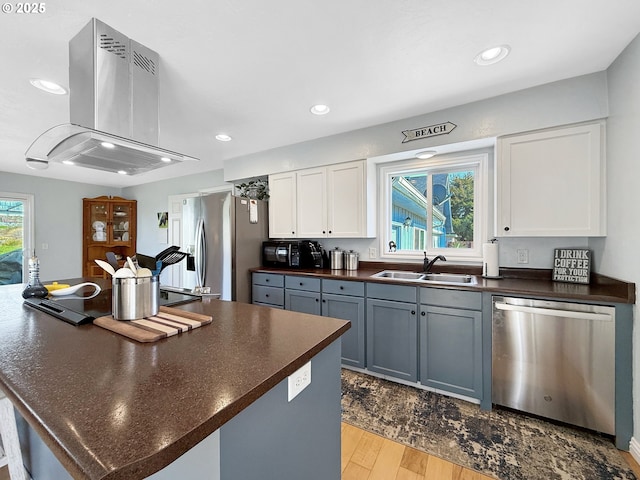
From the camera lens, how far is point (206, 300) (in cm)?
159

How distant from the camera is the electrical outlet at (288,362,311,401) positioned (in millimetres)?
855

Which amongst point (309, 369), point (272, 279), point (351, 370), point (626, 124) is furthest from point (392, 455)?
point (626, 124)

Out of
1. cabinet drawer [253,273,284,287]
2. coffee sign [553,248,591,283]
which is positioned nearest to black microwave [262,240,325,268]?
cabinet drawer [253,273,284,287]

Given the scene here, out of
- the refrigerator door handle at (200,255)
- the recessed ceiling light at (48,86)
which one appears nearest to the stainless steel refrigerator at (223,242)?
the refrigerator door handle at (200,255)

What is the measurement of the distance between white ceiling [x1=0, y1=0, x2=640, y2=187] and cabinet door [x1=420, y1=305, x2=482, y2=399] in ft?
5.61

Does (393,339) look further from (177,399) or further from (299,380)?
(177,399)

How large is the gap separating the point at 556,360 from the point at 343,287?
1.56 m

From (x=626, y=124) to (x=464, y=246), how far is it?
53.4 inches

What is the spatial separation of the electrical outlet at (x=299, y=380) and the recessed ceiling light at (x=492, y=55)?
2.02 metres

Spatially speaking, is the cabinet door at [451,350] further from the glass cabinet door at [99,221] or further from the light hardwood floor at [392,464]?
the glass cabinet door at [99,221]

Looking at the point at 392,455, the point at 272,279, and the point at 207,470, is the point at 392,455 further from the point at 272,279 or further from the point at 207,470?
the point at 272,279

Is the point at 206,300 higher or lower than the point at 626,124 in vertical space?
lower

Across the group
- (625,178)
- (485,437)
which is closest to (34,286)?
(485,437)

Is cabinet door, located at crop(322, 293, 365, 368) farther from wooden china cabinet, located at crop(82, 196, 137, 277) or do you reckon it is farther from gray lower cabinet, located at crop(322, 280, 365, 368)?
wooden china cabinet, located at crop(82, 196, 137, 277)
